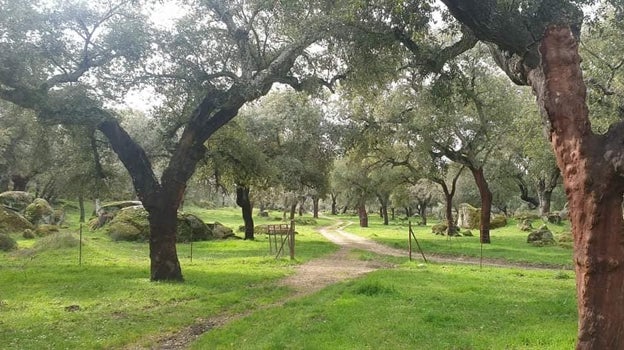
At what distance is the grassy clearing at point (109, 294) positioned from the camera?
11.5 metres

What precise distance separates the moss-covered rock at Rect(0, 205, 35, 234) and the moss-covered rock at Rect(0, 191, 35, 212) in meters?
4.72

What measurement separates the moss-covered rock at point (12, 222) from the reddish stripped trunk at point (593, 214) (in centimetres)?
3626

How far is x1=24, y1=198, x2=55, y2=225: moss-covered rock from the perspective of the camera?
38719 millimetres

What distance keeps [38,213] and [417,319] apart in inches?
1440

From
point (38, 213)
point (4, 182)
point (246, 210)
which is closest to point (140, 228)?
point (246, 210)

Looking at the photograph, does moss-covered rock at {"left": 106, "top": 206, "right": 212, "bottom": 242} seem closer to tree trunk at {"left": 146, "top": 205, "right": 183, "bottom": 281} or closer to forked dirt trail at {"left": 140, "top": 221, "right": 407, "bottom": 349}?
forked dirt trail at {"left": 140, "top": 221, "right": 407, "bottom": 349}

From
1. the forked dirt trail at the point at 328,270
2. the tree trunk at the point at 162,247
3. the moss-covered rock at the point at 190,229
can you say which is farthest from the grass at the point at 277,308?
the moss-covered rock at the point at 190,229

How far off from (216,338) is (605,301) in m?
7.40

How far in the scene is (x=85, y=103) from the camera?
57.4 feet

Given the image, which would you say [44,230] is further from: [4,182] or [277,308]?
[277,308]

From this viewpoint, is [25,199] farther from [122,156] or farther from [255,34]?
[255,34]

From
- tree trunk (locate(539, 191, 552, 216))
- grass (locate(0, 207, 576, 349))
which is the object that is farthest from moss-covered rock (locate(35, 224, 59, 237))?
tree trunk (locate(539, 191, 552, 216))

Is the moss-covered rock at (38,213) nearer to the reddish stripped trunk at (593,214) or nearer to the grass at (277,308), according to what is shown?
the grass at (277,308)

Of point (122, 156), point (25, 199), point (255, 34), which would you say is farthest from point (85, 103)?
point (25, 199)
